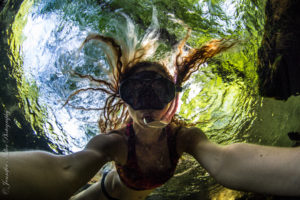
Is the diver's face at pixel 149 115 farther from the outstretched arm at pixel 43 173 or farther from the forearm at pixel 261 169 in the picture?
the forearm at pixel 261 169

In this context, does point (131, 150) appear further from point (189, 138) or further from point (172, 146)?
point (189, 138)

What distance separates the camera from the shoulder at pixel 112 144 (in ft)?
8.36

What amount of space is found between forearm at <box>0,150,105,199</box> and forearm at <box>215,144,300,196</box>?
63.3 inches

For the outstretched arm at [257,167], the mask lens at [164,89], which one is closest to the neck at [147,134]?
the mask lens at [164,89]

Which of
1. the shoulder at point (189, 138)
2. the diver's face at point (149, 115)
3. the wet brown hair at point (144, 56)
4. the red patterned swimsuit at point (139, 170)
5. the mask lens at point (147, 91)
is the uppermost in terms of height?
the wet brown hair at point (144, 56)

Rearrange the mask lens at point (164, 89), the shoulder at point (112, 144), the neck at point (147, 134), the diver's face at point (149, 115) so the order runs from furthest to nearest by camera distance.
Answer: the neck at point (147, 134) < the mask lens at point (164, 89) < the diver's face at point (149, 115) < the shoulder at point (112, 144)

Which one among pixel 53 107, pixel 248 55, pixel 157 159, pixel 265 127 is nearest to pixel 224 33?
pixel 248 55

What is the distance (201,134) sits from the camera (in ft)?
9.59

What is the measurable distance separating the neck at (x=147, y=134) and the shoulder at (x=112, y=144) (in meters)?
0.29

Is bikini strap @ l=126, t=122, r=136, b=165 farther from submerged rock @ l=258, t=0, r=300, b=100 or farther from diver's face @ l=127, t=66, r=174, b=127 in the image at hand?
submerged rock @ l=258, t=0, r=300, b=100

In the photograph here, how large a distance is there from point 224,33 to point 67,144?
5914 millimetres

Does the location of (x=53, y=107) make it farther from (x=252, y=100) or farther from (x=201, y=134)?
(x=252, y=100)

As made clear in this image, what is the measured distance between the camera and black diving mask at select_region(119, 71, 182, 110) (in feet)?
10.2

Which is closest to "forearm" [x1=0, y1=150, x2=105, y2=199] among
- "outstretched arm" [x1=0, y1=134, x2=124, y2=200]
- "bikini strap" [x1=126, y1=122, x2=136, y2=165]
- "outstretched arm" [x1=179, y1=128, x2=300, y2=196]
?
"outstretched arm" [x1=0, y1=134, x2=124, y2=200]
